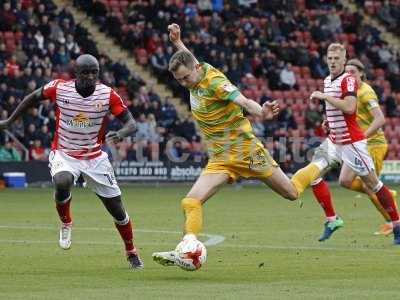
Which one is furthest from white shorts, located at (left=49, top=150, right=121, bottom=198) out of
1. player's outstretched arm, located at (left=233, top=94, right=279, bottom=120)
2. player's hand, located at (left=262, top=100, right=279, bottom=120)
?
player's hand, located at (left=262, top=100, right=279, bottom=120)

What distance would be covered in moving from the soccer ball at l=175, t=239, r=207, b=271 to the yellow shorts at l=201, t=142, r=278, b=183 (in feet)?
3.94

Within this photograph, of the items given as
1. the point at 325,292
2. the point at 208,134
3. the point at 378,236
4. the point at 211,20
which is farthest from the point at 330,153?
the point at 211,20

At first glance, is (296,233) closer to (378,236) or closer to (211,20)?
(378,236)

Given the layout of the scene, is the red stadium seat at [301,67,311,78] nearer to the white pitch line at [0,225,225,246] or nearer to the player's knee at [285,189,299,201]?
the white pitch line at [0,225,225,246]

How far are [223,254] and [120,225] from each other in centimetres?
183

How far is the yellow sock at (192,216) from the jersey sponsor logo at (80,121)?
1.83 m

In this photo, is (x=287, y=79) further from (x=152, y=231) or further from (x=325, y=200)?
(x=325, y=200)

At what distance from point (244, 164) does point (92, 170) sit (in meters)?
1.79

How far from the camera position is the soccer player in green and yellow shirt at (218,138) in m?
12.2

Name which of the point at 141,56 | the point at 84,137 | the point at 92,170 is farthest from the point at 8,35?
the point at 92,170

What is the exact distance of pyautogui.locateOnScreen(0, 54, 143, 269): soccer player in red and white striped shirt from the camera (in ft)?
43.3

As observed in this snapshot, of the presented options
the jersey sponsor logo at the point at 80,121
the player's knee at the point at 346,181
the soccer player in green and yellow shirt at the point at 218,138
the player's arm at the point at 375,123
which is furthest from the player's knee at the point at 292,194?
the player's arm at the point at 375,123

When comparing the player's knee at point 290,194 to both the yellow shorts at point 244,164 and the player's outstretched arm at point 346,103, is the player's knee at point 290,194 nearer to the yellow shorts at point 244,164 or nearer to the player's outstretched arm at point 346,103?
the yellow shorts at point 244,164

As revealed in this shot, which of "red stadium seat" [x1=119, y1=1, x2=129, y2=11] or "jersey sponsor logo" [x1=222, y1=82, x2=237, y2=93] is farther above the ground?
"jersey sponsor logo" [x1=222, y1=82, x2=237, y2=93]
